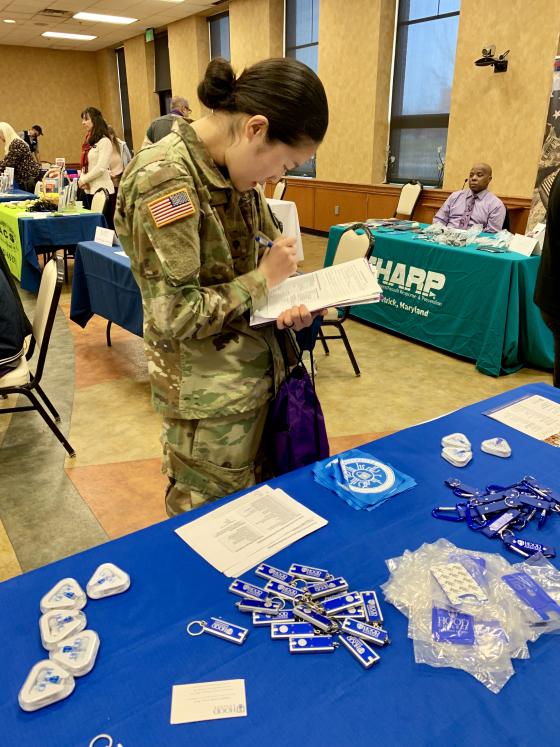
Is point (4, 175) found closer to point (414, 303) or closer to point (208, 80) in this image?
point (414, 303)

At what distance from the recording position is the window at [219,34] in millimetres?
9016

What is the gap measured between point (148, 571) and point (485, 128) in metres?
5.75

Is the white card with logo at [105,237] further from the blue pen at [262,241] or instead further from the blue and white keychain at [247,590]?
the blue and white keychain at [247,590]

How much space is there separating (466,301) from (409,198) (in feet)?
9.94

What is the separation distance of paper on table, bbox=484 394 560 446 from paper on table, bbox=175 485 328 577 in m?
0.63

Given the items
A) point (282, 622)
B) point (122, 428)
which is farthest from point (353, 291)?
point (122, 428)

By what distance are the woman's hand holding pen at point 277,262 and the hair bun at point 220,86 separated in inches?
10.5

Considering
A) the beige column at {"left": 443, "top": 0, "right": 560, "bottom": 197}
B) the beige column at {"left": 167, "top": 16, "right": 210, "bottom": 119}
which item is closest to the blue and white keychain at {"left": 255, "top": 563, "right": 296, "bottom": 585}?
the beige column at {"left": 443, "top": 0, "right": 560, "bottom": 197}

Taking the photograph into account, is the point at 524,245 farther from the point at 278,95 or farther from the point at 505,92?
the point at 278,95

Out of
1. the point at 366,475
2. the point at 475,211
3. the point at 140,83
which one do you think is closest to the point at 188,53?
the point at 140,83

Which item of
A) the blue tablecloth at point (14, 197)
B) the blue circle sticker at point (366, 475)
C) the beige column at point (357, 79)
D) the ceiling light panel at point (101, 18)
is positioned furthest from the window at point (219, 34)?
the blue circle sticker at point (366, 475)

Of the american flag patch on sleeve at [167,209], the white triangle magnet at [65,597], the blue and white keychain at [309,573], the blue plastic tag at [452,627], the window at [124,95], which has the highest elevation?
the window at [124,95]

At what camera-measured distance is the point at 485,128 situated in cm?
544

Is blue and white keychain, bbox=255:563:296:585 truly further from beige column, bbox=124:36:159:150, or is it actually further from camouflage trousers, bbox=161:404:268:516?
beige column, bbox=124:36:159:150
